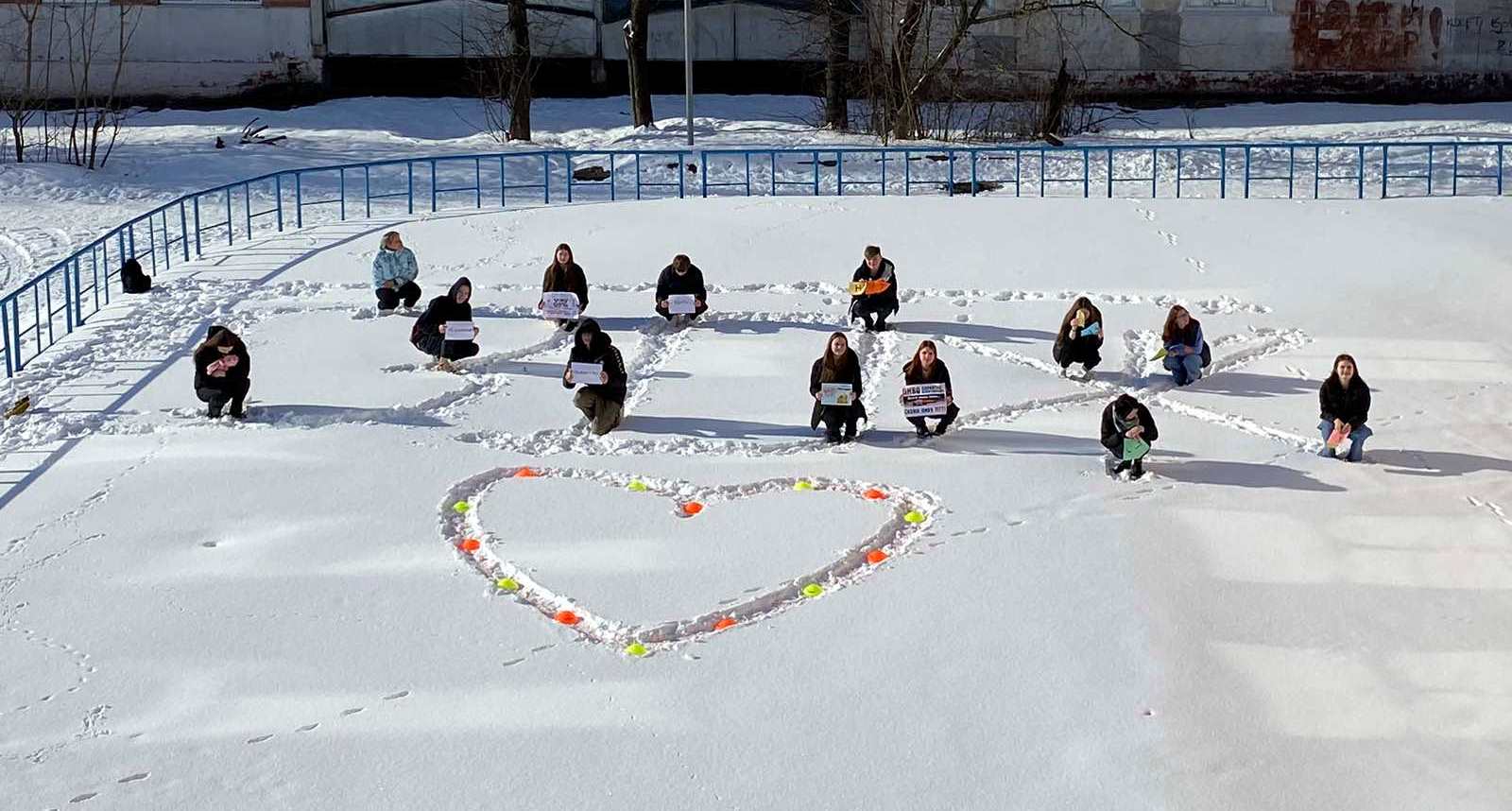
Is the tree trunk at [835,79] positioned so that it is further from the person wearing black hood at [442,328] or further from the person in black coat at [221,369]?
the person in black coat at [221,369]

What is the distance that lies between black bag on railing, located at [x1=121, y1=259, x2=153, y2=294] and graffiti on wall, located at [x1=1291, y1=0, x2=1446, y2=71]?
2207 cm

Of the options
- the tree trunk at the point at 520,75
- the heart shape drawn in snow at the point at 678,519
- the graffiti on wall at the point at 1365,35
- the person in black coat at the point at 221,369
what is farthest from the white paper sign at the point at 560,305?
the graffiti on wall at the point at 1365,35

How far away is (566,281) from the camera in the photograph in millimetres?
16531

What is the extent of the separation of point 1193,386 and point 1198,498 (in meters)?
3.00

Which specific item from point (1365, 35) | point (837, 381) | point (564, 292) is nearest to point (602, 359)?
point (837, 381)

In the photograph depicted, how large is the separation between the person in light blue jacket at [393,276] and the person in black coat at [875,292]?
408 centimetres

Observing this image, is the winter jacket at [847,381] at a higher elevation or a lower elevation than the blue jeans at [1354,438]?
higher

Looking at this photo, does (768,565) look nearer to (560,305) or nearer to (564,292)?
(560,305)

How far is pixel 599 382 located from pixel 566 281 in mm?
3137

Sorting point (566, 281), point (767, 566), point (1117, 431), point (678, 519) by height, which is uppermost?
point (566, 281)

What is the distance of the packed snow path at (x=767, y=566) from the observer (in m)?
8.44

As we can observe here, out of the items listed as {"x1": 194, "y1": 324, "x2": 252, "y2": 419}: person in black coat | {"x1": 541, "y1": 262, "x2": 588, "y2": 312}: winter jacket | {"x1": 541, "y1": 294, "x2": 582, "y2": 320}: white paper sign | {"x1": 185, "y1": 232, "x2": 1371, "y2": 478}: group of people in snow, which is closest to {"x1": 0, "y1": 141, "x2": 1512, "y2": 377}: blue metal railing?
{"x1": 541, "y1": 262, "x2": 588, "y2": 312}: winter jacket

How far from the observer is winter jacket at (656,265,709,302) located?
16.6 m

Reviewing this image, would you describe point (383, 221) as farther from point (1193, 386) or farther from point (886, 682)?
point (886, 682)
